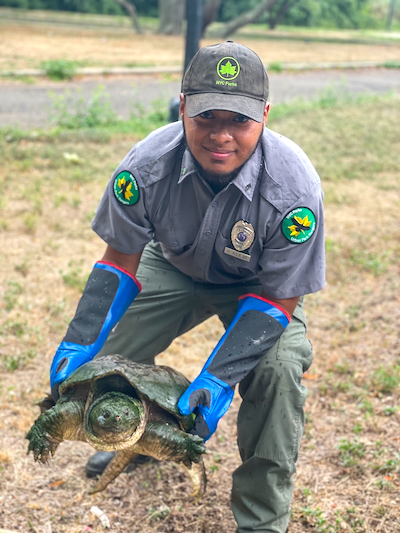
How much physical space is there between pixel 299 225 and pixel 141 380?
0.76 m

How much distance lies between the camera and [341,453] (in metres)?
2.56

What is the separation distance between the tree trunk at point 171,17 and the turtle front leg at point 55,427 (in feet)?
58.7

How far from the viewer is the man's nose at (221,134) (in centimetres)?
201

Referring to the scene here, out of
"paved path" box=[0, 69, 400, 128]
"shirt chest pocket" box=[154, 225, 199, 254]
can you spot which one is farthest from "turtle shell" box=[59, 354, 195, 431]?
"paved path" box=[0, 69, 400, 128]

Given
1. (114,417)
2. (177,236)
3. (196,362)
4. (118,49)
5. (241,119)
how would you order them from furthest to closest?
(118,49) < (196,362) < (177,236) < (241,119) < (114,417)

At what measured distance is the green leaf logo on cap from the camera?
1.98m

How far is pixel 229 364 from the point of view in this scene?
2055 mm

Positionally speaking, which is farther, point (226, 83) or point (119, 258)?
point (119, 258)

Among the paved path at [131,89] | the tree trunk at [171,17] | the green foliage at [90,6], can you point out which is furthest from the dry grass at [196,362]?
the green foliage at [90,6]

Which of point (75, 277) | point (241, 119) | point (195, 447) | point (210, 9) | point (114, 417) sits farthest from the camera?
point (210, 9)

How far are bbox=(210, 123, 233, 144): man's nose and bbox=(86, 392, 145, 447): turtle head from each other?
913 mm

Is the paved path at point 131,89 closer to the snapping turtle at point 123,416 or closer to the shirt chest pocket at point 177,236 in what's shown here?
the shirt chest pocket at point 177,236

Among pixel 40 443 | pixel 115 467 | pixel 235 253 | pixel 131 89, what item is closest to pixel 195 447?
pixel 115 467

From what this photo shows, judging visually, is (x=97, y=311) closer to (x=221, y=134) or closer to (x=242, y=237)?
(x=242, y=237)
